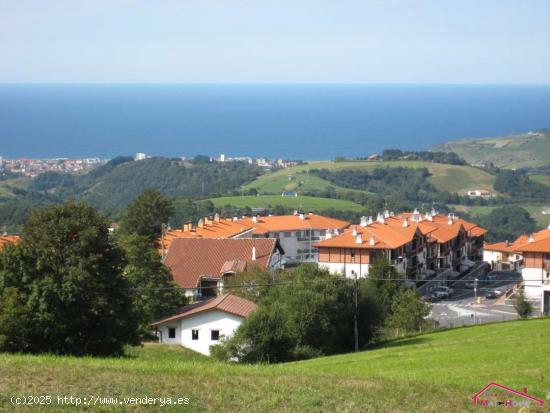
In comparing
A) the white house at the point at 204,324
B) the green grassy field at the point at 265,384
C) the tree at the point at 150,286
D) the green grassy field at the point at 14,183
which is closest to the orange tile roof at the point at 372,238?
the tree at the point at 150,286

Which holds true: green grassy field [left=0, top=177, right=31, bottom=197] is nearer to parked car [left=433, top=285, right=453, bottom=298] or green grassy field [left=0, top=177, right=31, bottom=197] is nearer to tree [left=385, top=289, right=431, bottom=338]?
parked car [left=433, top=285, right=453, bottom=298]

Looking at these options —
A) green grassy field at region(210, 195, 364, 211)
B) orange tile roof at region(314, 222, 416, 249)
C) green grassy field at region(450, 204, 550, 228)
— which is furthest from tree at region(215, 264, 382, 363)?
green grassy field at region(450, 204, 550, 228)

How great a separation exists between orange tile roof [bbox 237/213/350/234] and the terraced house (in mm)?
7933

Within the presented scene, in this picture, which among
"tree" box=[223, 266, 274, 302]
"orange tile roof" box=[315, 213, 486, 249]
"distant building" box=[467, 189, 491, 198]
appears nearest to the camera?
"tree" box=[223, 266, 274, 302]

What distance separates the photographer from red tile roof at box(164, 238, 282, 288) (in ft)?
133

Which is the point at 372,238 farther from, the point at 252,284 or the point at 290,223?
the point at 290,223

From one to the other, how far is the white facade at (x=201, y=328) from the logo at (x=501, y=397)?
1423 cm

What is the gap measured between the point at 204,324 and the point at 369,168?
4287 inches

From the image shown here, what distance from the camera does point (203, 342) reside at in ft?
91.5

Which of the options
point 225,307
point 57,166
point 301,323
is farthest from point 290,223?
point 57,166

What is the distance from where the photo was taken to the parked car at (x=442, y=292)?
44.8 meters

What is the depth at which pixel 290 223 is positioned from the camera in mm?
61938

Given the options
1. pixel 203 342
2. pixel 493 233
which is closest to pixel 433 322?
pixel 203 342

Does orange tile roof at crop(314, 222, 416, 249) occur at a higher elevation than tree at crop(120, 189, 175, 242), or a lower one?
lower
